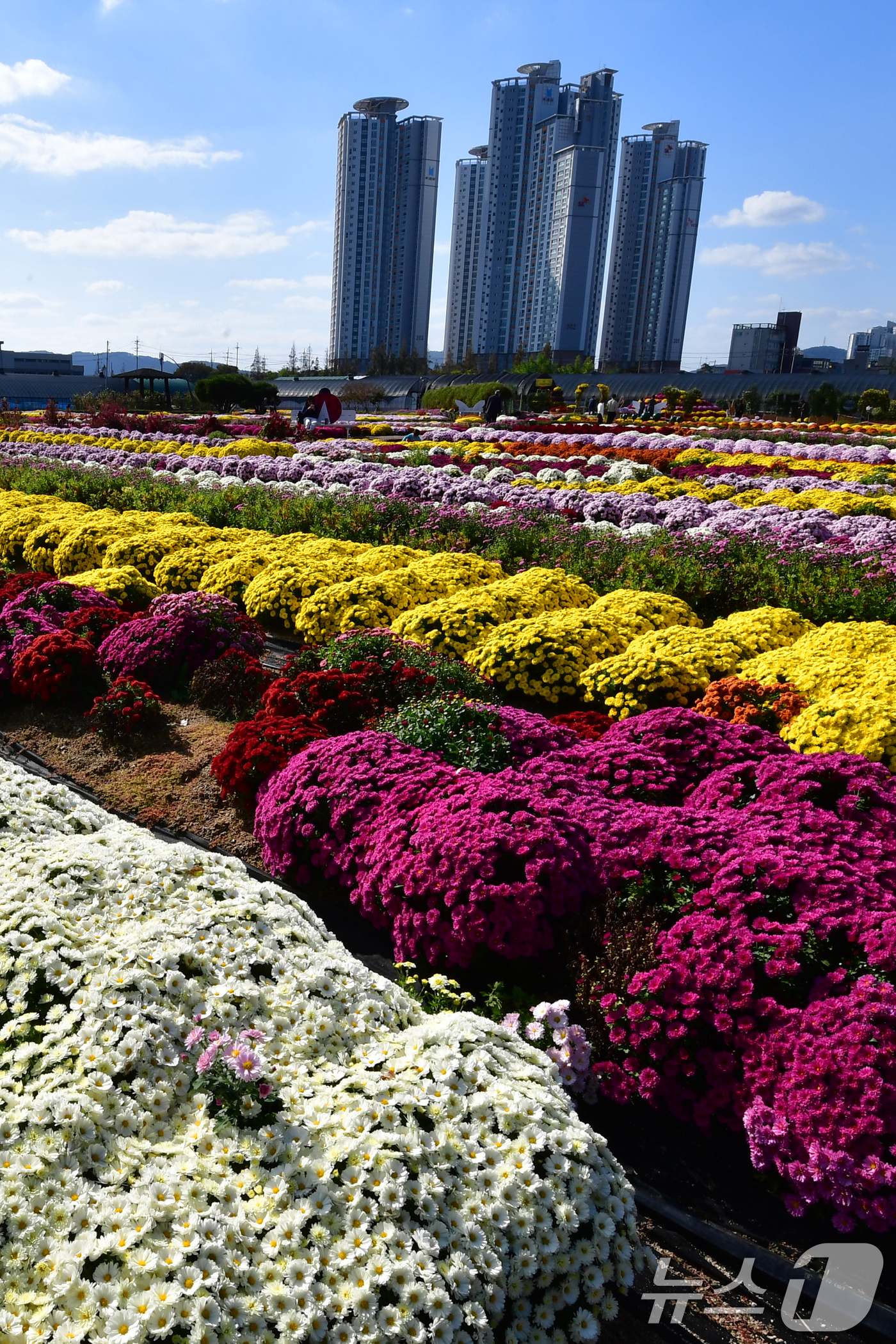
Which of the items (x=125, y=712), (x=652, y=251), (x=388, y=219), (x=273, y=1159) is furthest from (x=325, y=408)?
(x=652, y=251)

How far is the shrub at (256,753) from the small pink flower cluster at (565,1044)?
2.18 metres

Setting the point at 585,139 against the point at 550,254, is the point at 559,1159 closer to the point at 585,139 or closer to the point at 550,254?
the point at 550,254

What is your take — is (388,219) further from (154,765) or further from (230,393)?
(154,765)

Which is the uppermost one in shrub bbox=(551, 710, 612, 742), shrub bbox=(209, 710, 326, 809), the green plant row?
the green plant row

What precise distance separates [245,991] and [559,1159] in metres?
0.87

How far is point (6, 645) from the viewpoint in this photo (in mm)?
6746

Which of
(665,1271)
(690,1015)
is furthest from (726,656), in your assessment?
(665,1271)

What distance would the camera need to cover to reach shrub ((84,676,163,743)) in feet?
18.9

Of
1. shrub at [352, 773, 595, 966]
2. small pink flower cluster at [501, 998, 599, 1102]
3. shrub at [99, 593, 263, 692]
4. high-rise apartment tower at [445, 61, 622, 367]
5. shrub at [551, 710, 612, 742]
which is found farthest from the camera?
high-rise apartment tower at [445, 61, 622, 367]

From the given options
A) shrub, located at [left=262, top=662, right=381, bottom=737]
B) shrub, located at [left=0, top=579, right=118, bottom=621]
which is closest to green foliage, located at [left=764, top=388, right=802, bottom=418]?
shrub, located at [left=0, top=579, right=118, bottom=621]

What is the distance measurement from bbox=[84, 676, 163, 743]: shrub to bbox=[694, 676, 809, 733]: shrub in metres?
3.54

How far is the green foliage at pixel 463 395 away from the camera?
42.6 meters

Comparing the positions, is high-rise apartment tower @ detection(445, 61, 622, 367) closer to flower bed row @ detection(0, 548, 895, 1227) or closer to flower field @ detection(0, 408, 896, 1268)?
flower field @ detection(0, 408, 896, 1268)

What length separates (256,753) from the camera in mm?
4672
